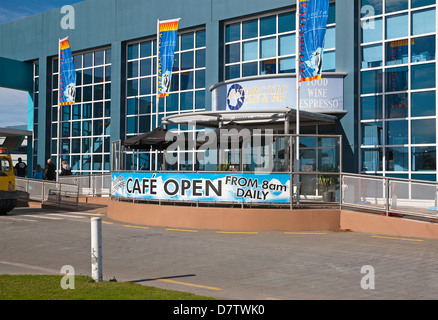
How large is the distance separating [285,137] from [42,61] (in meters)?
24.8

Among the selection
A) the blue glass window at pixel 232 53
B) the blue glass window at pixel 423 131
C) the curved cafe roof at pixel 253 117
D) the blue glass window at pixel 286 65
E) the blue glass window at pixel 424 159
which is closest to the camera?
the curved cafe roof at pixel 253 117

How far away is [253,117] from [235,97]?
4.70 metres

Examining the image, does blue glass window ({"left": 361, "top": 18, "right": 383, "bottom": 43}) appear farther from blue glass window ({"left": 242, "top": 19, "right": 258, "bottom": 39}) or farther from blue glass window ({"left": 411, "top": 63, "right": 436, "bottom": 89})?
blue glass window ({"left": 242, "top": 19, "right": 258, "bottom": 39})

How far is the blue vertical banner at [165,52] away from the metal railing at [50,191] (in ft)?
19.4

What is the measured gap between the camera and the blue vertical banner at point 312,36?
18.2 meters

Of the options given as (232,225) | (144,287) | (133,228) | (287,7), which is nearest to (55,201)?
(133,228)

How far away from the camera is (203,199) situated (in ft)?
50.1

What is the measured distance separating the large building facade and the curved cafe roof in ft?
4.38

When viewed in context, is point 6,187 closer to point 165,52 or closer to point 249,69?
point 165,52

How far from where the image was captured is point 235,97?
77.0ft

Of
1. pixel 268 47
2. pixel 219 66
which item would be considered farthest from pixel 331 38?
pixel 219 66

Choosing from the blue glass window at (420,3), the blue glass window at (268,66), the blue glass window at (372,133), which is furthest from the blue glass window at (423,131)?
the blue glass window at (268,66)

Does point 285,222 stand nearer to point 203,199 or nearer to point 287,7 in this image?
point 203,199

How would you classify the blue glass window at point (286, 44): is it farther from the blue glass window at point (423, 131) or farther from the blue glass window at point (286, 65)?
the blue glass window at point (423, 131)
